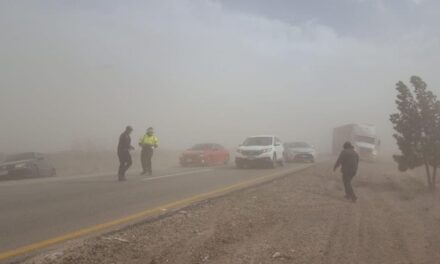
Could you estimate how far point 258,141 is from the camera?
80.4ft

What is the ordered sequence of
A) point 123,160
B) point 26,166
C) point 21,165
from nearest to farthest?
point 123,160, point 21,165, point 26,166

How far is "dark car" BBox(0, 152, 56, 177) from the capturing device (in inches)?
790

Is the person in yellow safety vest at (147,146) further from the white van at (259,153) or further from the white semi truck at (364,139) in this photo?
the white semi truck at (364,139)

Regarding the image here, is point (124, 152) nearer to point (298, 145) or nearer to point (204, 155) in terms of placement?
point (204, 155)

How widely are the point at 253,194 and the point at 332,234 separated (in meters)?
4.77

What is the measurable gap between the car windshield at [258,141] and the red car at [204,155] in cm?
318

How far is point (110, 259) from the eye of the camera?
533 centimetres

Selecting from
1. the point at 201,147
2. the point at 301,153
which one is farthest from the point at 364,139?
the point at 201,147

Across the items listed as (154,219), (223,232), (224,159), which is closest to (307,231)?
(223,232)

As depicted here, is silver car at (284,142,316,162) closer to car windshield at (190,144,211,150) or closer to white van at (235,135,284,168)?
car windshield at (190,144,211,150)

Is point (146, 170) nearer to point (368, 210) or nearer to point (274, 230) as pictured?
point (368, 210)

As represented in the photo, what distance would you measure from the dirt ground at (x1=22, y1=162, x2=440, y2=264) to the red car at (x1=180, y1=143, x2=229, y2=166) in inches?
625

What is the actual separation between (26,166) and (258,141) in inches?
456

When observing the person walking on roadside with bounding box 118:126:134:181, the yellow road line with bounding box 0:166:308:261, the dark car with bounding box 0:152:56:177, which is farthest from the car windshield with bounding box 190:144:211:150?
the yellow road line with bounding box 0:166:308:261
